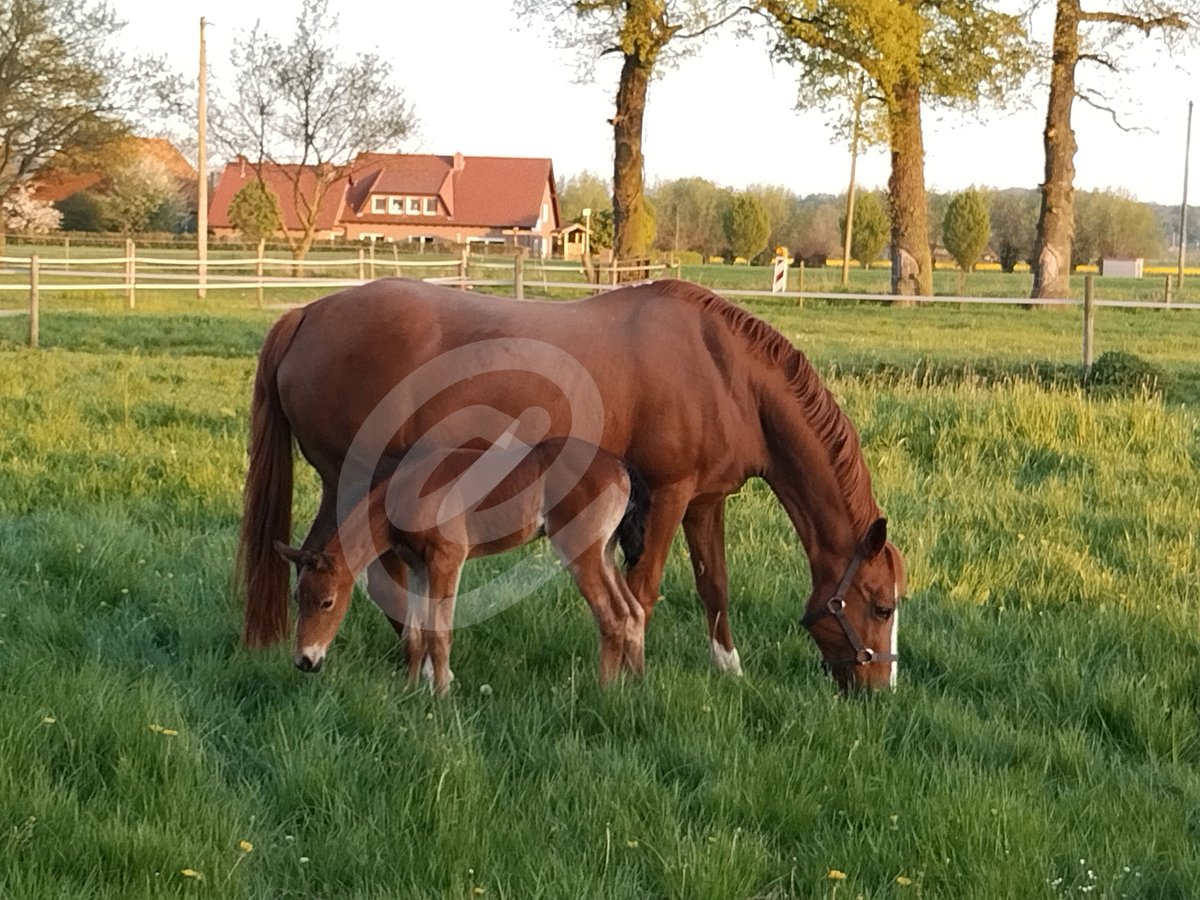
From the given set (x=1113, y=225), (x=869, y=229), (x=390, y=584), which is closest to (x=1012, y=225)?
(x=869, y=229)

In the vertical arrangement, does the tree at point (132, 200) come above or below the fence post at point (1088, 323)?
above

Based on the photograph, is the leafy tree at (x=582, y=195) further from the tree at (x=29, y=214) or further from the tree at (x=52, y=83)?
the tree at (x=52, y=83)

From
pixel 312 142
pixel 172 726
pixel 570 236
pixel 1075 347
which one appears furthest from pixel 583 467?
pixel 570 236

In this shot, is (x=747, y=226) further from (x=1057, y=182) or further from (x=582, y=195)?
(x=1057, y=182)

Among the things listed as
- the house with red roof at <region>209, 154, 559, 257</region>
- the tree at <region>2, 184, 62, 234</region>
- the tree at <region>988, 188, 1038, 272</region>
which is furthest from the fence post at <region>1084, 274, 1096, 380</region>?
the house with red roof at <region>209, 154, 559, 257</region>

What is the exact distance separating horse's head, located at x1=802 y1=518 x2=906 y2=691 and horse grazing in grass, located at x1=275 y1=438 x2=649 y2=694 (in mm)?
702

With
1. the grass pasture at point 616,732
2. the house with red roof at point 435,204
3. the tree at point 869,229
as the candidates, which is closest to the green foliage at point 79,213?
the house with red roof at point 435,204

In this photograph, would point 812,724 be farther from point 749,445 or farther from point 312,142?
point 312,142

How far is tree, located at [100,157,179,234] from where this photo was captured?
55.5m

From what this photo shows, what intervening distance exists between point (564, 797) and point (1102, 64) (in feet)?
89.4

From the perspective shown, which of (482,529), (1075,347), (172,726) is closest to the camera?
(172,726)

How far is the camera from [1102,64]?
86.5 feet

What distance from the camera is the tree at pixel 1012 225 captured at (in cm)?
6944

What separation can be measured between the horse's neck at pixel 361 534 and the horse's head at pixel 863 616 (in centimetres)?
161
